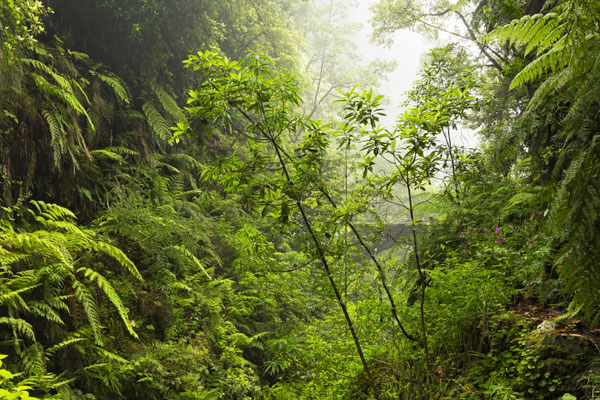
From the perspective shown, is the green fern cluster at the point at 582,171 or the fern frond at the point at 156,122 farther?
the fern frond at the point at 156,122

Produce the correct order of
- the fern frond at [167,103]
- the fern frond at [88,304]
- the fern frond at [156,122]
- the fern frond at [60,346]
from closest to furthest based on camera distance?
1. the fern frond at [60,346]
2. the fern frond at [88,304]
3. the fern frond at [156,122]
4. the fern frond at [167,103]

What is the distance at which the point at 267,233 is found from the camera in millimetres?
4176

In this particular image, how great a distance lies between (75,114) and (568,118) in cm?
513

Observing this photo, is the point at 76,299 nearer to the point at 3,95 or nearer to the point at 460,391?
the point at 3,95

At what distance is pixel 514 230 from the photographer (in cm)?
352

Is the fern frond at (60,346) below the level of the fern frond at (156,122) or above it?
below

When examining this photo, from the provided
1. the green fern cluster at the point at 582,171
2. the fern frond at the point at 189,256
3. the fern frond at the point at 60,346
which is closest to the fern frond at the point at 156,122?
the fern frond at the point at 189,256

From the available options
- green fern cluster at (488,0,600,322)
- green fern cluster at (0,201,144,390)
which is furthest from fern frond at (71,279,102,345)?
green fern cluster at (488,0,600,322)

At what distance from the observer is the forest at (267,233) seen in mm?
2021

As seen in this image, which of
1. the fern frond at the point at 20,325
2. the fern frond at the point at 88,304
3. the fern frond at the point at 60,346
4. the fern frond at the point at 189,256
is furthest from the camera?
the fern frond at the point at 189,256

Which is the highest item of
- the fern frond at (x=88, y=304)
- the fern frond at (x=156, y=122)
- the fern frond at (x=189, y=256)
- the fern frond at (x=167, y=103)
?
the fern frond at (x=167, y=103)

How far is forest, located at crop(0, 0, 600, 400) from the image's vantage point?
79.6 inches

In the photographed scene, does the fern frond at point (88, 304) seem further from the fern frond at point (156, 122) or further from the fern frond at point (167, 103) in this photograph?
the fern frond at point (167, 103)

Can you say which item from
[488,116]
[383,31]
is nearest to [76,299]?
[488,116]
